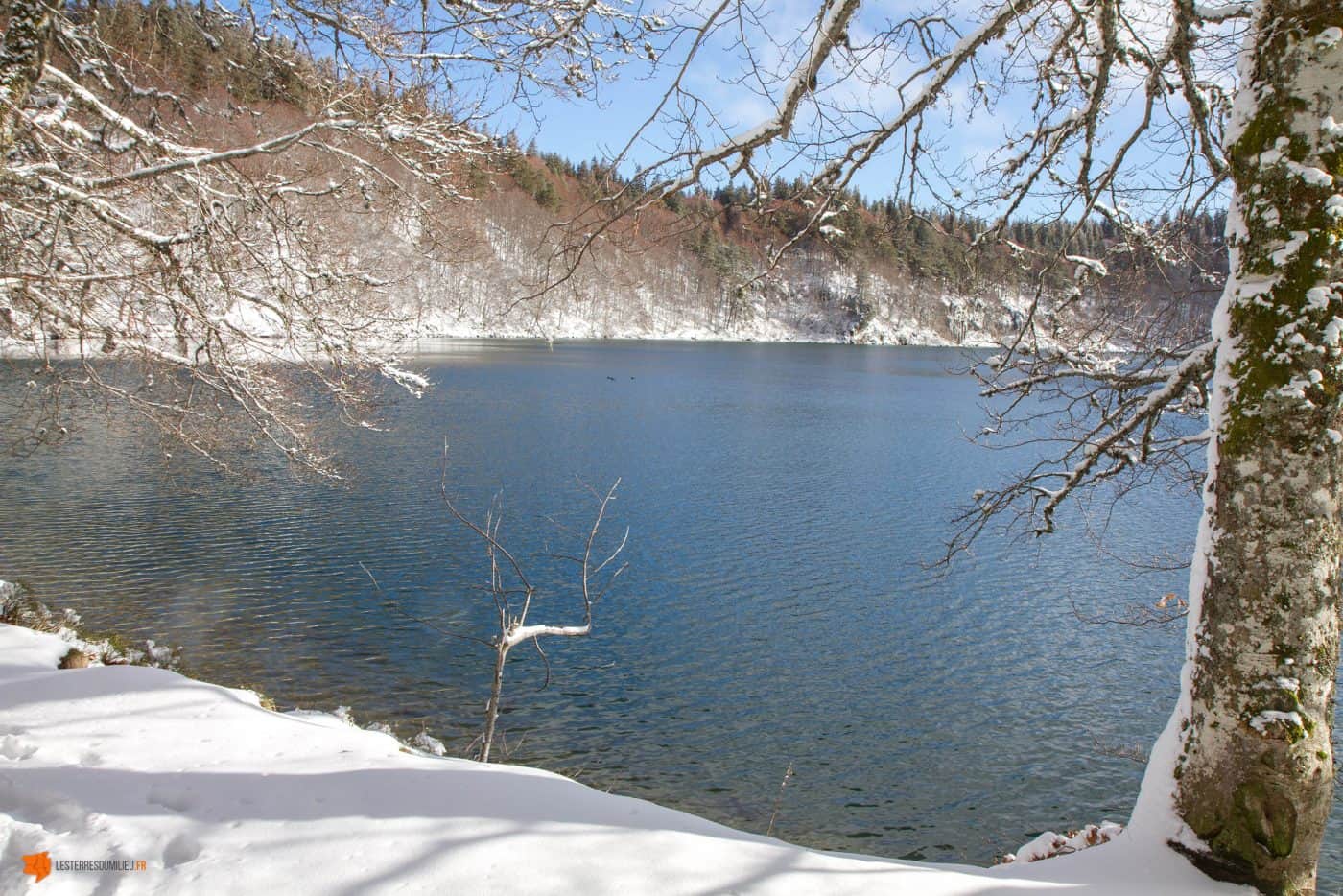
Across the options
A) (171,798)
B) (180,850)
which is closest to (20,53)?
(171,798)

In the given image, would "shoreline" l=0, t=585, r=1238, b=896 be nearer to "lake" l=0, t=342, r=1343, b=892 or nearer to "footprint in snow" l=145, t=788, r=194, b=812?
"footprint in snow" l=145, t=788, r=194, b=812

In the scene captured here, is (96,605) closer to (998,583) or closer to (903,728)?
(903,728)

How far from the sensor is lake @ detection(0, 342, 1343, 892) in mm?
9570

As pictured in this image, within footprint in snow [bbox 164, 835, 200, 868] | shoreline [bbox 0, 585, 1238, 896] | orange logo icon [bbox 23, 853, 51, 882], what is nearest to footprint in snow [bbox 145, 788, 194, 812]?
shoreline [bbox 0, 585, 1238, 896]

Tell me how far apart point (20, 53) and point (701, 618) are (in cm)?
1138

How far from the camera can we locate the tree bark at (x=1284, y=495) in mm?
2863

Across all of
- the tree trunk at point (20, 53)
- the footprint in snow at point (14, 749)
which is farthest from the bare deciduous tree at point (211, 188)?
the footprint in snow at point (14, 749)

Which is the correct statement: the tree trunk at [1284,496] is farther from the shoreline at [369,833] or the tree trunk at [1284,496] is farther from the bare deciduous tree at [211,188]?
the bare deciduous tree at [211,188]

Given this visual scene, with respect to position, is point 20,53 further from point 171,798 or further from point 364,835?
point 364,835

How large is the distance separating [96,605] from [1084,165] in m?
14.4

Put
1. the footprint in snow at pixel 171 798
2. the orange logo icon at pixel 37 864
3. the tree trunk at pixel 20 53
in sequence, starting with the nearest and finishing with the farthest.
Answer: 1. the orange logo icon at pixel 37 864
2. the footprint in snow at pixel 171 798
3. the tree trunk at pixel 20 53

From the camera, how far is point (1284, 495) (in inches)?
113

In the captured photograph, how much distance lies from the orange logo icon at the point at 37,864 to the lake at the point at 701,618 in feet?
18.4

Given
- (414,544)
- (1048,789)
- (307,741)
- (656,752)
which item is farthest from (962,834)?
(414,544)
